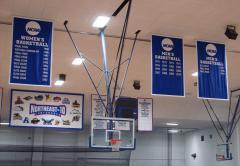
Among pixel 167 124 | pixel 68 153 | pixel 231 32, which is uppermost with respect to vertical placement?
pixel 231 32

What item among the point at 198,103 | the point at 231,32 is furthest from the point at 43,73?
the point at 198,103

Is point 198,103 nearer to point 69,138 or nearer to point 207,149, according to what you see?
point 207,149

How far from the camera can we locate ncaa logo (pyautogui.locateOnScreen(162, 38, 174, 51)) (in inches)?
340

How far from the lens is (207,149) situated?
18.6m

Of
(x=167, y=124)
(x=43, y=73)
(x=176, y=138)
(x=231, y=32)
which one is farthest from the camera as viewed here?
(x=176, y=138)

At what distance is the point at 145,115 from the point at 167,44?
4836 millimetres

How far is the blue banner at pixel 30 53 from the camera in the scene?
7.54 metres

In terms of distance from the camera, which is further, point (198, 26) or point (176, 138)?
point (176, 138)

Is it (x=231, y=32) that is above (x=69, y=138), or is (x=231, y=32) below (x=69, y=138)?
above

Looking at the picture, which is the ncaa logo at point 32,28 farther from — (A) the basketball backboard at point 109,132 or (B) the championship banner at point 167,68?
(B) the championship banner at point 167,68

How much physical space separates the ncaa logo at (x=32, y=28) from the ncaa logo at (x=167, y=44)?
99.9 inches

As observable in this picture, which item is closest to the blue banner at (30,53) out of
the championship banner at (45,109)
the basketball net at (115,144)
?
the basketball net at (115,144)

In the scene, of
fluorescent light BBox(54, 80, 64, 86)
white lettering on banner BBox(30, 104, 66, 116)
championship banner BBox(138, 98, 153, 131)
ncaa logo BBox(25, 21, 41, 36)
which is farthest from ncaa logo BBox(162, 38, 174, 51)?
fluorescent light BBox(54, 80, 64, 86)

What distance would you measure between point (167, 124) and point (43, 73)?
10814 millimetres
